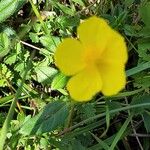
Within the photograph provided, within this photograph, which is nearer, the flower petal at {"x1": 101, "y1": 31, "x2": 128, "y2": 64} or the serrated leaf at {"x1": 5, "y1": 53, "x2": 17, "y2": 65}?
the flower petal at {"x1": 101, "y1": 31, "x2": 128, "y2": 64}

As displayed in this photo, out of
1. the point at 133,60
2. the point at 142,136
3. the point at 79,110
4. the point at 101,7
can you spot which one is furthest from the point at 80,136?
the point at 101,7

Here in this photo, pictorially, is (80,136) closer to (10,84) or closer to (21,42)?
(10,84)

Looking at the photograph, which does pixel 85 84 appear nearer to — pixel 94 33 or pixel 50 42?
pixel 94 33

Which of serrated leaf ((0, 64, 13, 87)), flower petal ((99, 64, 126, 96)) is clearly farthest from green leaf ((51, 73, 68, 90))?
flower petal ((99, 64, 126, 96))

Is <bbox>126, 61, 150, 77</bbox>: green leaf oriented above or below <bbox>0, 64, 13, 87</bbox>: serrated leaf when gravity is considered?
below

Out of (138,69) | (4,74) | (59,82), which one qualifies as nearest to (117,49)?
(138,69)

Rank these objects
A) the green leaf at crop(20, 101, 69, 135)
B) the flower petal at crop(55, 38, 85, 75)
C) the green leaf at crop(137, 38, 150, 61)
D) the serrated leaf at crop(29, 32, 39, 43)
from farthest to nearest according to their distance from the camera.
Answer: the serrated leaf at crop(29, 32, 39, 43)
the green leaf at crop(137, 38, 150, 61)
the green leaf at crop(20, 101, 69, 135)
the flower petal at crop(55, 38, 85, 75)

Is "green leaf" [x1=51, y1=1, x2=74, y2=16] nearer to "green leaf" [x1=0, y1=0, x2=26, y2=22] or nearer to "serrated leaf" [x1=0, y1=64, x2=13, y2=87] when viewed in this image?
"green leaf" [x1=0, y1=0, x2=26, y2=22]
